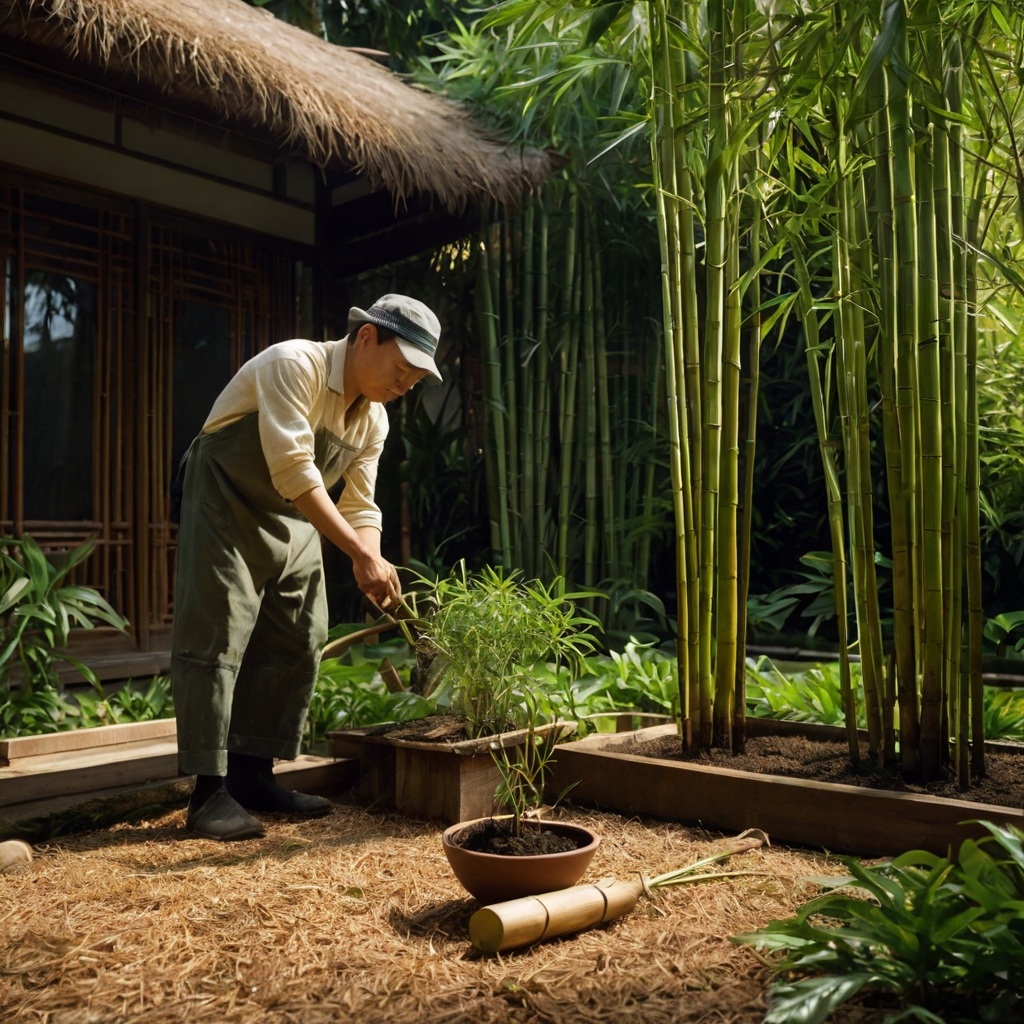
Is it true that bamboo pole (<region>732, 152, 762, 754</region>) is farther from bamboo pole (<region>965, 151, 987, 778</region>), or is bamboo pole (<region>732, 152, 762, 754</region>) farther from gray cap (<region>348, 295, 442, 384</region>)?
gray cap (<region>348, 295, 442, 384</region>)

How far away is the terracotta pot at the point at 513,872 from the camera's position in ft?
5.37

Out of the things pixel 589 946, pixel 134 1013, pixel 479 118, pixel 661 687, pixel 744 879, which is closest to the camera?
pixel 134 1013

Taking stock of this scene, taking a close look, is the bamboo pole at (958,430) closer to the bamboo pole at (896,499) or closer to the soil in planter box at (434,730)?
the bamboo pole at (896,499)

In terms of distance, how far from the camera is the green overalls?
7.50ft

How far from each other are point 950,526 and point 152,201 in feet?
12.0

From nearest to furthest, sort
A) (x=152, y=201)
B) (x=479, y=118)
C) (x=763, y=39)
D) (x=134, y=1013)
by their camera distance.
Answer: (x=134, y=1013)
(x=763, y=39)
(x=152, y=201)
(x=479, y=118)

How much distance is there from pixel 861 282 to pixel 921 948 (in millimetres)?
1509

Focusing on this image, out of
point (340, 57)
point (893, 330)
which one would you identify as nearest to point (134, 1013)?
point (893, 330)

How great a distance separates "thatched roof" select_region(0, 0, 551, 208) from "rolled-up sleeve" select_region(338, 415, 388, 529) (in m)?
1.73

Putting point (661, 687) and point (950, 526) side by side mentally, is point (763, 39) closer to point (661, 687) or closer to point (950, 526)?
point (950, 526)

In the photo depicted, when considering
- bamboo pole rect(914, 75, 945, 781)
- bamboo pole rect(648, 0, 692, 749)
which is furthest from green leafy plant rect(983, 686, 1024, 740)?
bamboo pole rect(648, 0, 692, 749)

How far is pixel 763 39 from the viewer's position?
2492 mm

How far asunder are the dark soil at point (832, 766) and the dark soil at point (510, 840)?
2.28 feet

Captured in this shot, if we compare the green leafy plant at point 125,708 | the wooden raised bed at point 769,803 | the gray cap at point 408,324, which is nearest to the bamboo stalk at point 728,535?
the wooden raised bed at point 769,803
